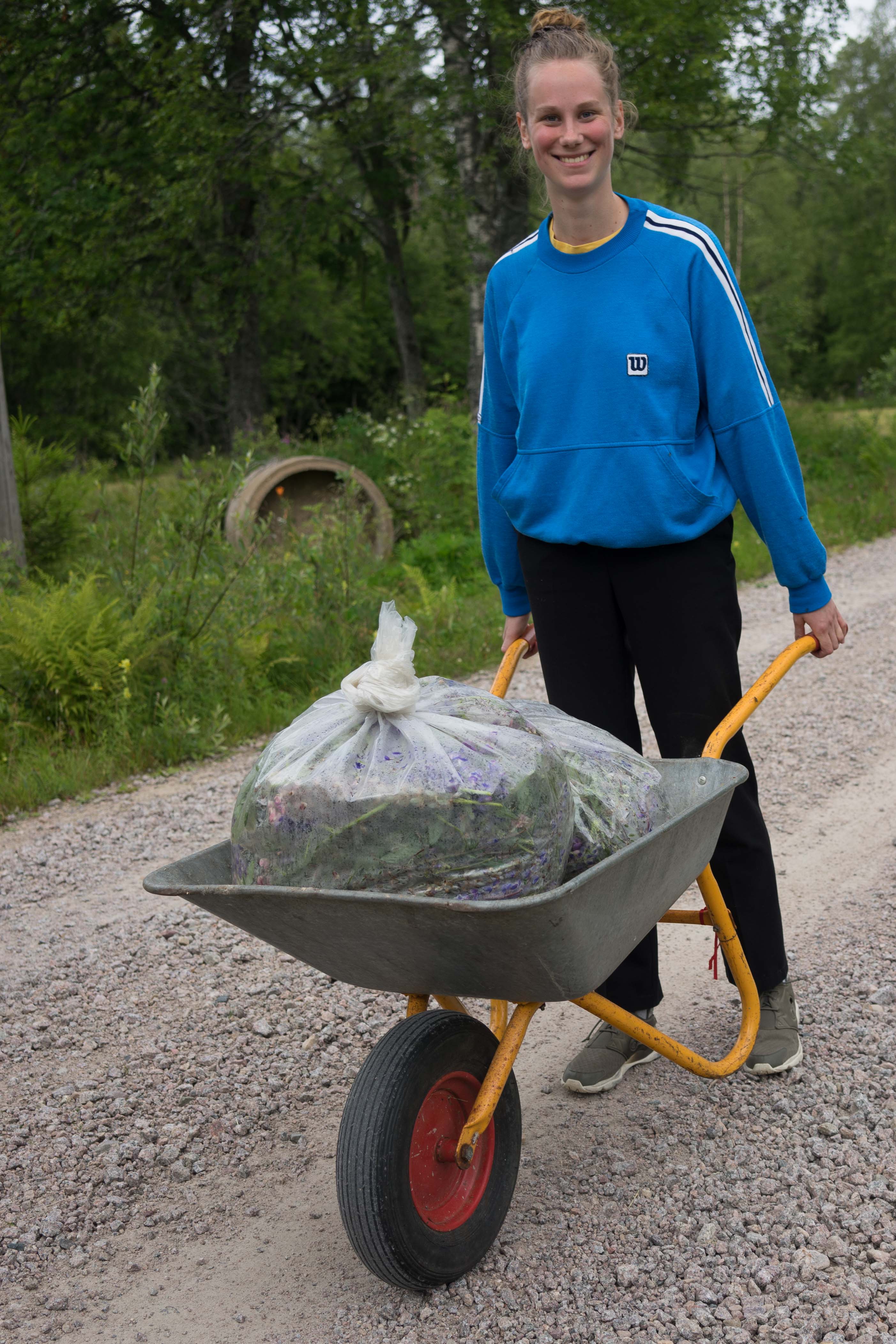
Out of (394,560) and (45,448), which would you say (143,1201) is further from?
→ (394,560)

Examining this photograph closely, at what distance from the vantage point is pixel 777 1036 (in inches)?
114

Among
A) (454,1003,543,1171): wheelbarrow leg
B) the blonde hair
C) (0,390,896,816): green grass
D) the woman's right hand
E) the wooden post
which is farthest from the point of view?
the wooden post

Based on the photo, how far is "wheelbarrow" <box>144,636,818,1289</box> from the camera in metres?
1.82

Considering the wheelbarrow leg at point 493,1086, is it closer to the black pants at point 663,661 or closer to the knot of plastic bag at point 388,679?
the knot of plastic bag at point 388,679

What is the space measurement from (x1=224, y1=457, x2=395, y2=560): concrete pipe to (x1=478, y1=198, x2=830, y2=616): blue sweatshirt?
6.39m

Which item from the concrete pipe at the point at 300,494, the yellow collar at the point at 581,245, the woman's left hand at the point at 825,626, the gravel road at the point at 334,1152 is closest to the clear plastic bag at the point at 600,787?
the woman's left hand at the point at 825,626

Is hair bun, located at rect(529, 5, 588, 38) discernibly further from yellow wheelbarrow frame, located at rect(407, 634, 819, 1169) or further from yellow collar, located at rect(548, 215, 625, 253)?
yellow wheelbarrow frame, located at rect(407, 634, 819, 1169)

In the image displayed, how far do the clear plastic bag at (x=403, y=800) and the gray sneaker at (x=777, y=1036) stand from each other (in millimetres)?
1247

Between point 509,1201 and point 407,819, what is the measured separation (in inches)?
36.5

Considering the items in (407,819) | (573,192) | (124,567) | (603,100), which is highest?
(603,100)

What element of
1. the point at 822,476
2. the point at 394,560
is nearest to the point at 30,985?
the point at 394,560

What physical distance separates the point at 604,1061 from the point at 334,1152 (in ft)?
2.35

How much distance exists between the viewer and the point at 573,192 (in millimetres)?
2426

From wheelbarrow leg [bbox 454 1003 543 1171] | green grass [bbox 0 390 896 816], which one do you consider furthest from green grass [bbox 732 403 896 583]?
wheelbarrow leg [bbox 454 1003 543 1171]
